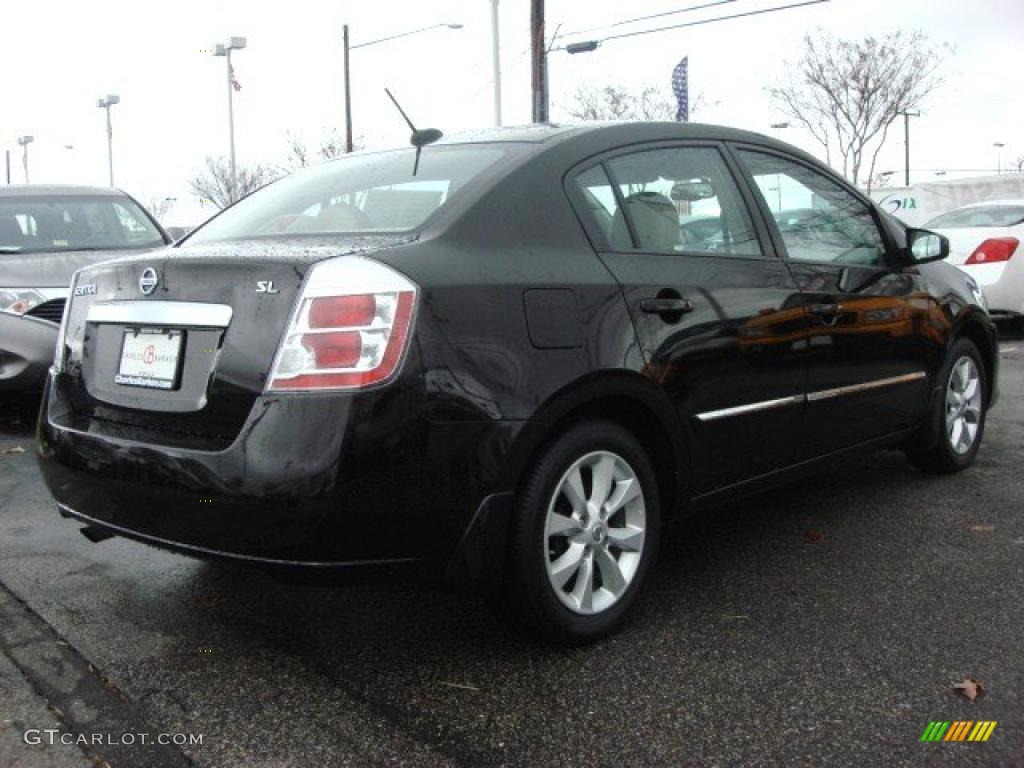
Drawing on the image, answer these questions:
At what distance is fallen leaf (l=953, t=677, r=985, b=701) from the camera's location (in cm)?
270

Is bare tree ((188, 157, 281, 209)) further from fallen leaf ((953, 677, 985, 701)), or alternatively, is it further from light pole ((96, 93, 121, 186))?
fallen leaf ((953, 677, 985, 701))

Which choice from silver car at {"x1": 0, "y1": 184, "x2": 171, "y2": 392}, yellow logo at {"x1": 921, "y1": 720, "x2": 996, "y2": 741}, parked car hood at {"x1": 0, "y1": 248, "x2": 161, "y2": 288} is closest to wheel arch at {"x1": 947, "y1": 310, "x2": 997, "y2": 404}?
yellow logo at {"x1": 921, "y1": 720, "x2": 996, "y2": 741}

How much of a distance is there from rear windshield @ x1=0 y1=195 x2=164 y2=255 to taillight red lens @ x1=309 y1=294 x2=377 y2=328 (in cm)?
547

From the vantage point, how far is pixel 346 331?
2.55m

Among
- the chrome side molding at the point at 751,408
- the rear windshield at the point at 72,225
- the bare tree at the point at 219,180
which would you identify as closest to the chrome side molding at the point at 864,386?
the chrome side molding at the point at 751,408

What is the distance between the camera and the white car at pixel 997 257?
9.89 metres

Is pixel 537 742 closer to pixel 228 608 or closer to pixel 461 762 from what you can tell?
pixel 461 762

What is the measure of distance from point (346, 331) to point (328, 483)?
382mm

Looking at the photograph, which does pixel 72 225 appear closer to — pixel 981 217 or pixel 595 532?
pixel 595 532

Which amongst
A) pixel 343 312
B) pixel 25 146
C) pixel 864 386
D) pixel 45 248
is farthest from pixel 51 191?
pixel 25 146

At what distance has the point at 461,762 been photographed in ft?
7.95

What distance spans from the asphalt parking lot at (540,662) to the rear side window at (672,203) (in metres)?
1.20

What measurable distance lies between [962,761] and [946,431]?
106 inches

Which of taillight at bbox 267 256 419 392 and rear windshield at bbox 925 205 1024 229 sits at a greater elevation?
rear windshield at bbox 925 205 1024 229
